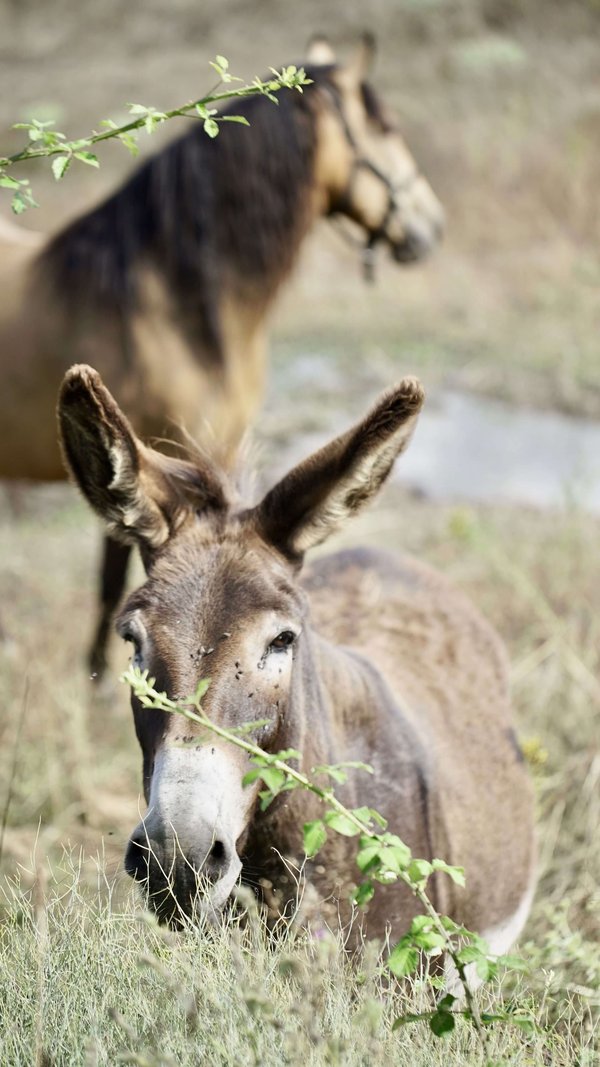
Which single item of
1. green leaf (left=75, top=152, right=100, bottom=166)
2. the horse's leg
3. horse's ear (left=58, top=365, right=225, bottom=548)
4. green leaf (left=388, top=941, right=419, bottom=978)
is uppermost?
green leaf (left=75, top=152, right=100, bottom=166)

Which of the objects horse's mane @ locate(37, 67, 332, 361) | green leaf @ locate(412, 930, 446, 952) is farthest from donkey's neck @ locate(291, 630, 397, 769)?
horse's mane @ locate(37, 67, 332, 361)

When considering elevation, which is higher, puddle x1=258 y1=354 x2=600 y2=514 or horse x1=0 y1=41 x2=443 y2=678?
horse x1=0 y1=41 x2=443 y2=678

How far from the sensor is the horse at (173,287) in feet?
19.0

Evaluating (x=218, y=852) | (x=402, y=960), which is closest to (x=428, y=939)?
(x=402, y=960)

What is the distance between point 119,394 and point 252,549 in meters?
3.17

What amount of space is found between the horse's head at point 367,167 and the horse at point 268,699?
11.9 feet

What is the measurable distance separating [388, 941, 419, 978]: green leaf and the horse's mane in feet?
13.8

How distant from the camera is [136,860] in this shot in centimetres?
233

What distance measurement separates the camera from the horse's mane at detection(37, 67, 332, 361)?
229 inches

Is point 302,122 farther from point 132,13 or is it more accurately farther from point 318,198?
point 132,13

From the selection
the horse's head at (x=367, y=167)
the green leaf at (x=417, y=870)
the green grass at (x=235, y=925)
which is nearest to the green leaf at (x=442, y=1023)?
the green grass at (x=235, y=925)

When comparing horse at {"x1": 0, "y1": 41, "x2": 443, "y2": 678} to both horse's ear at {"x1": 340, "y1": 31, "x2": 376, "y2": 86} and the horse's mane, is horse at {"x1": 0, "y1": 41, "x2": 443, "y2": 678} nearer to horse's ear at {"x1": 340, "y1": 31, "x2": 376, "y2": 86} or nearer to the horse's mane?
the horse's mane

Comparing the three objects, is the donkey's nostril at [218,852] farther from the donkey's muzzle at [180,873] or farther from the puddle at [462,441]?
the puddle at [462,441]

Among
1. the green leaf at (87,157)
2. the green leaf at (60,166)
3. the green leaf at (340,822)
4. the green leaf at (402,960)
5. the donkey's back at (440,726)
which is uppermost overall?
the green leaf at (87,157)
